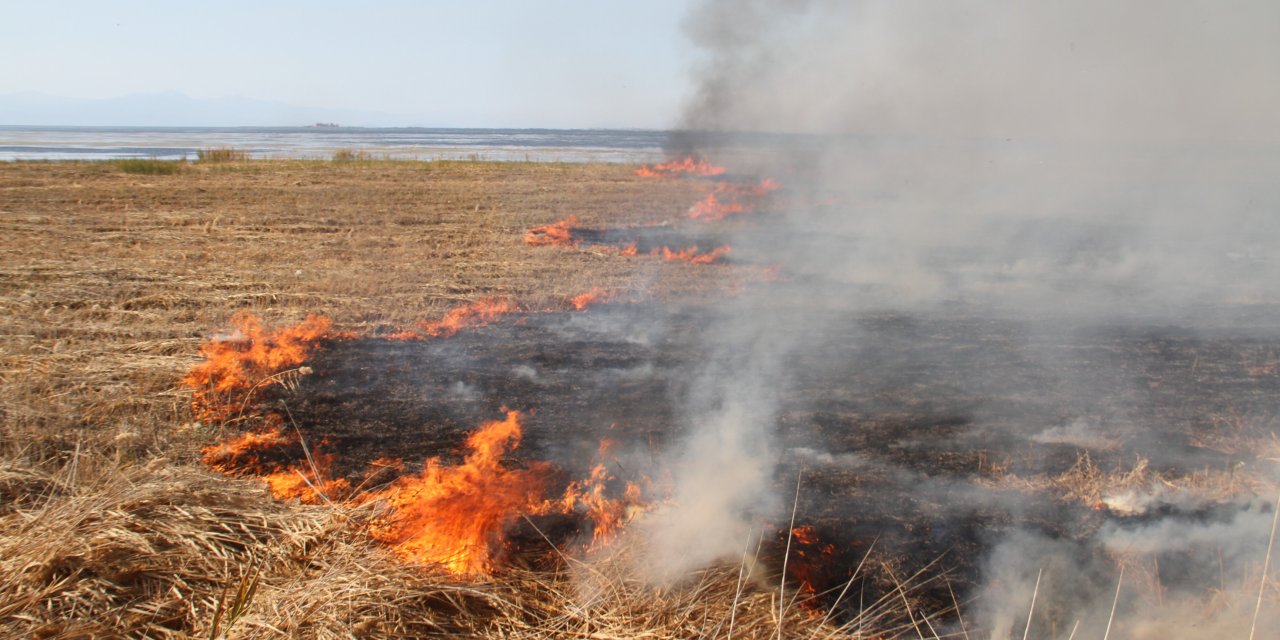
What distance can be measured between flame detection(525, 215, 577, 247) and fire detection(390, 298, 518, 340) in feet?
13.9

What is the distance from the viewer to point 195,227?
1440 cm

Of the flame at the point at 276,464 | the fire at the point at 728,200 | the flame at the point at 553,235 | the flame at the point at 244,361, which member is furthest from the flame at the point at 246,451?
the fire at the point at 728,200

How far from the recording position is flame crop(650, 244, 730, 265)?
12.1 meters

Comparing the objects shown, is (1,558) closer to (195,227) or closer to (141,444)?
(141,444)

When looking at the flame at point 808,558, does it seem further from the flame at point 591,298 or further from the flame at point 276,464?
the flame at point 591,298

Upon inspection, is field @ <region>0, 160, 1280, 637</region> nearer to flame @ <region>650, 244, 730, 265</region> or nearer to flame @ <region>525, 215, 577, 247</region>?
flame @ <region>650, 244, 730, 265</region>

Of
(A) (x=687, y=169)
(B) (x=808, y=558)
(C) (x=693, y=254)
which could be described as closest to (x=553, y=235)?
(C) (x=693, y=254)

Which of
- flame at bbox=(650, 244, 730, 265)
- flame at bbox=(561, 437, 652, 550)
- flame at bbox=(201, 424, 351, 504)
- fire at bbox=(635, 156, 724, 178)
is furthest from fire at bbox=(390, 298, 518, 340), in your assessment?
fire at bbox=(635, 156, 724, 178)

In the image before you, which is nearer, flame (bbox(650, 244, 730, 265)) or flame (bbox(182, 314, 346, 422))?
flame (bbox(182, 314, 346, 422))

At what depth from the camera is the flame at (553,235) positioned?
44.1 ft

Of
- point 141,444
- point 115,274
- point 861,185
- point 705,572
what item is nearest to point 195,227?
point 115,274

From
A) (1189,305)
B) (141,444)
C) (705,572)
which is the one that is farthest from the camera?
(1189,305)

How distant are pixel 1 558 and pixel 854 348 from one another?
6539 millimetres

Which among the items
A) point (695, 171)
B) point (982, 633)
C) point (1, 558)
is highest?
point (695, 171)
